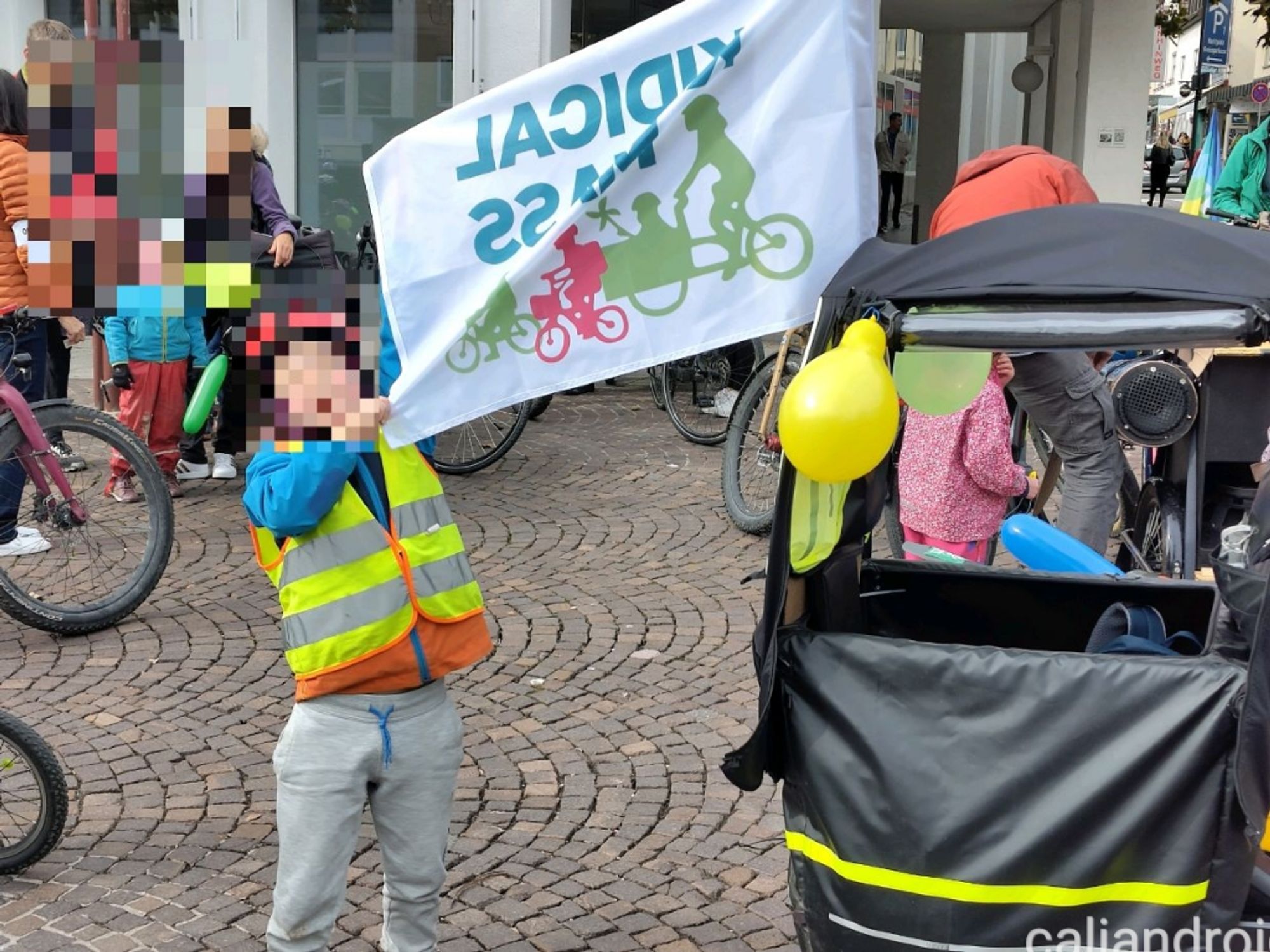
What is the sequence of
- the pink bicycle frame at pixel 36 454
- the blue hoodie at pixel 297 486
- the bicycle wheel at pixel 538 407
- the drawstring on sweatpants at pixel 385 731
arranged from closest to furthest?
the blue hoodie at pixel 297 486
the drawstring on sweatpants at pixel 385 731
the pink bicycle frame at pixel 36 454
the bicycle wheel at pixel 538 407

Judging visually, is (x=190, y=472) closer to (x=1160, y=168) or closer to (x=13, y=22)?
(x=13, y=22)

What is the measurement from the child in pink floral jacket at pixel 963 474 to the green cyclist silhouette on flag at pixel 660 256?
2.11 meters

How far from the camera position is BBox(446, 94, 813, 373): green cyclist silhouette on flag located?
2.96 metres

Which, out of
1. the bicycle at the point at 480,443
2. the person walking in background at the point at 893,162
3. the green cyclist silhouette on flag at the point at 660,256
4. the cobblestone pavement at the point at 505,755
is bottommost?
the cobblestone pavement at the point at 505,755

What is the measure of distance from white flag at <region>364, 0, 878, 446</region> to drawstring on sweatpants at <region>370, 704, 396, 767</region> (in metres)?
0.62

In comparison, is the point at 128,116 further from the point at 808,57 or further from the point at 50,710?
the point at 808,57

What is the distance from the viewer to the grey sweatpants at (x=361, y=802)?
2.87m

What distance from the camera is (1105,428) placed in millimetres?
5621

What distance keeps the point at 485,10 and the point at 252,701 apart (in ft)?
24.1

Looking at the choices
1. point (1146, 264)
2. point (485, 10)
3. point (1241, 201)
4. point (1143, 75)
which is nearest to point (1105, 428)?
point (1146, 264)


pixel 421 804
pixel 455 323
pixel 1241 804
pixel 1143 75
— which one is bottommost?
pixel 421 804

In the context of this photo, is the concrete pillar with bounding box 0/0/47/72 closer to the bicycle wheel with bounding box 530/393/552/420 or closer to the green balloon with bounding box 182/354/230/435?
the bicycle wheel with bounding box 530/393/552/420

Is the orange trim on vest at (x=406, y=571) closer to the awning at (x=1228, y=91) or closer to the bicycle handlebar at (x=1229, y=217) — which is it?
the bicycle handlebar at (x=1229, y=217)

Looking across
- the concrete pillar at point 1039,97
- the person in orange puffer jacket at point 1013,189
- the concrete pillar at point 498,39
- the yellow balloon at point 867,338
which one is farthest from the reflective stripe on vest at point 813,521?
the concrete pillar at point 1039,97
